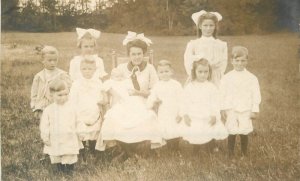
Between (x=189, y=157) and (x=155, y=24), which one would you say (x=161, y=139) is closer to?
(x=189, y=157)

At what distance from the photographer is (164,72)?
3.19 meters

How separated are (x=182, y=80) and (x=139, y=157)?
0.69 m

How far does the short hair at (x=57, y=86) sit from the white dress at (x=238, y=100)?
3.98 feet

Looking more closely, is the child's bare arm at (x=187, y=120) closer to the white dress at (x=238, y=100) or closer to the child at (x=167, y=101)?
the child at (x=167, y=101)

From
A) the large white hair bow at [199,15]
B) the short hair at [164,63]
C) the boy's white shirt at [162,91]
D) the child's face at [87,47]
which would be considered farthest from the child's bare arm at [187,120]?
the child's face at [87,47]

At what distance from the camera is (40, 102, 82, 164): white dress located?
10.1 ft

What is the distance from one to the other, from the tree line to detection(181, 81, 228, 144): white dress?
1.57 feet

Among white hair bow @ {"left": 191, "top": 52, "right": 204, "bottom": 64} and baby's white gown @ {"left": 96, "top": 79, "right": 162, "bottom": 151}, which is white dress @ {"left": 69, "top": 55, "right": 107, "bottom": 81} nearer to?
baby's white gown @ {"left": 96, "top": 79, "right": 162, "bottom": 151}

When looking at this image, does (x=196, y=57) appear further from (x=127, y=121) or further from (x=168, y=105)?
(x=127, y=121)

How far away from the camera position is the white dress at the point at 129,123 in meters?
3.12

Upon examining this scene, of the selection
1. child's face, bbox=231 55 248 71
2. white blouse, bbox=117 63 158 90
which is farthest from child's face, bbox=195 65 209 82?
white blouse, bbox=117 63 158 90

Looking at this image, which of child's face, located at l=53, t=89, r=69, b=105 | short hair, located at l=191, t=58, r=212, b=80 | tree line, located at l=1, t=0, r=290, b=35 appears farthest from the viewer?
tree line, located at l=1, t=0, r=290, b=35

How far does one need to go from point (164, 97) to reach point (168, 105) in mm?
69

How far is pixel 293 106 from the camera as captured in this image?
341 cm
